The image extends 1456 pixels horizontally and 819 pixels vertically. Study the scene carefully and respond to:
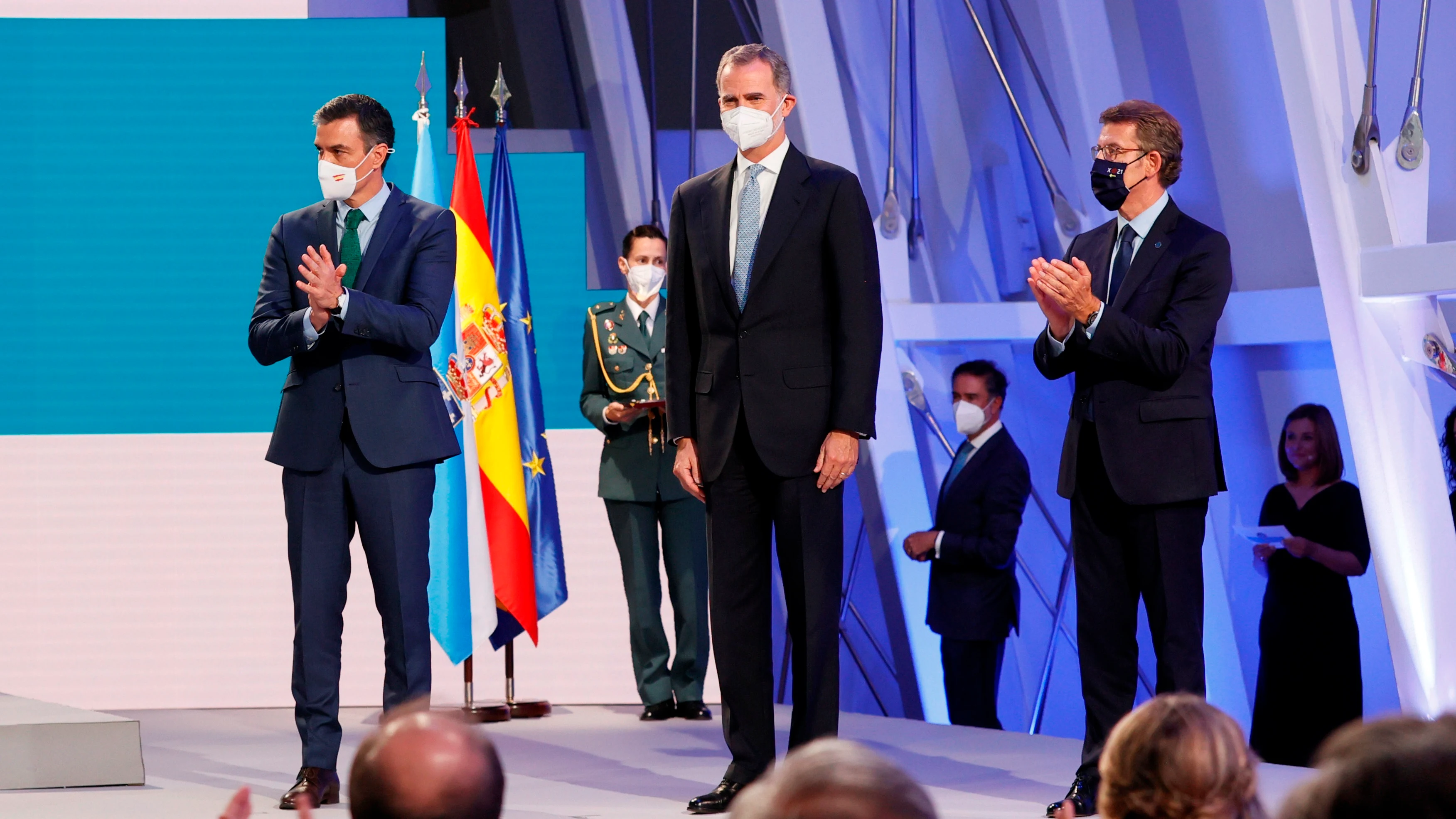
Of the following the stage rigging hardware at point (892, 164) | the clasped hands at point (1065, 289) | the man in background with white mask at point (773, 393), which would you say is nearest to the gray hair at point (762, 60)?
the man in background with white mask at point (773, 393)

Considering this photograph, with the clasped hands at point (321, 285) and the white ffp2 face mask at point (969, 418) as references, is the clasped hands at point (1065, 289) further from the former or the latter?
the white ffp2 face mask at point (969, 418)

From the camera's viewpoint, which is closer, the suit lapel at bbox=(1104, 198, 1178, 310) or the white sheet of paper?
the suit lapel at bbox=(1104, 198, 1178, 310)

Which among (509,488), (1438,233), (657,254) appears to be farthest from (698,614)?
(1438,233)

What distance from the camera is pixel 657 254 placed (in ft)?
16.6

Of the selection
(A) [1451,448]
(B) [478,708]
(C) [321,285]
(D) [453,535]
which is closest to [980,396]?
(A) [1451,448]

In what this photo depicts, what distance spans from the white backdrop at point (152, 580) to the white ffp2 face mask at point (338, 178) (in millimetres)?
2242

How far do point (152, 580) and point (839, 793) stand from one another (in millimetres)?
A: 4900

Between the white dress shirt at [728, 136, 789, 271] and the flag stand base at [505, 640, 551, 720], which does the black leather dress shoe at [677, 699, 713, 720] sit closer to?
the flag stand base at [505, 640, 551, 720]

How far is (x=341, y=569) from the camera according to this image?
3.28 metres

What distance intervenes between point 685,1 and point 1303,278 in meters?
2.54

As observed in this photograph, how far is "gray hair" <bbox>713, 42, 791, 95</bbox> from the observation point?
3098mm

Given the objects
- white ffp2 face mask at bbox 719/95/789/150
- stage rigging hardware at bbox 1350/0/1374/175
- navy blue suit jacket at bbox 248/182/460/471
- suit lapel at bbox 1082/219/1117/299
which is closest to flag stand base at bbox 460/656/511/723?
navy blue suit jacket at bbox 248/182/460/471

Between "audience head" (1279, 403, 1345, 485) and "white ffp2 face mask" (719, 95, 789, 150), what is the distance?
1.98 meters

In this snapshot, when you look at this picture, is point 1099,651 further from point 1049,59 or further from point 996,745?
point 1049,59
